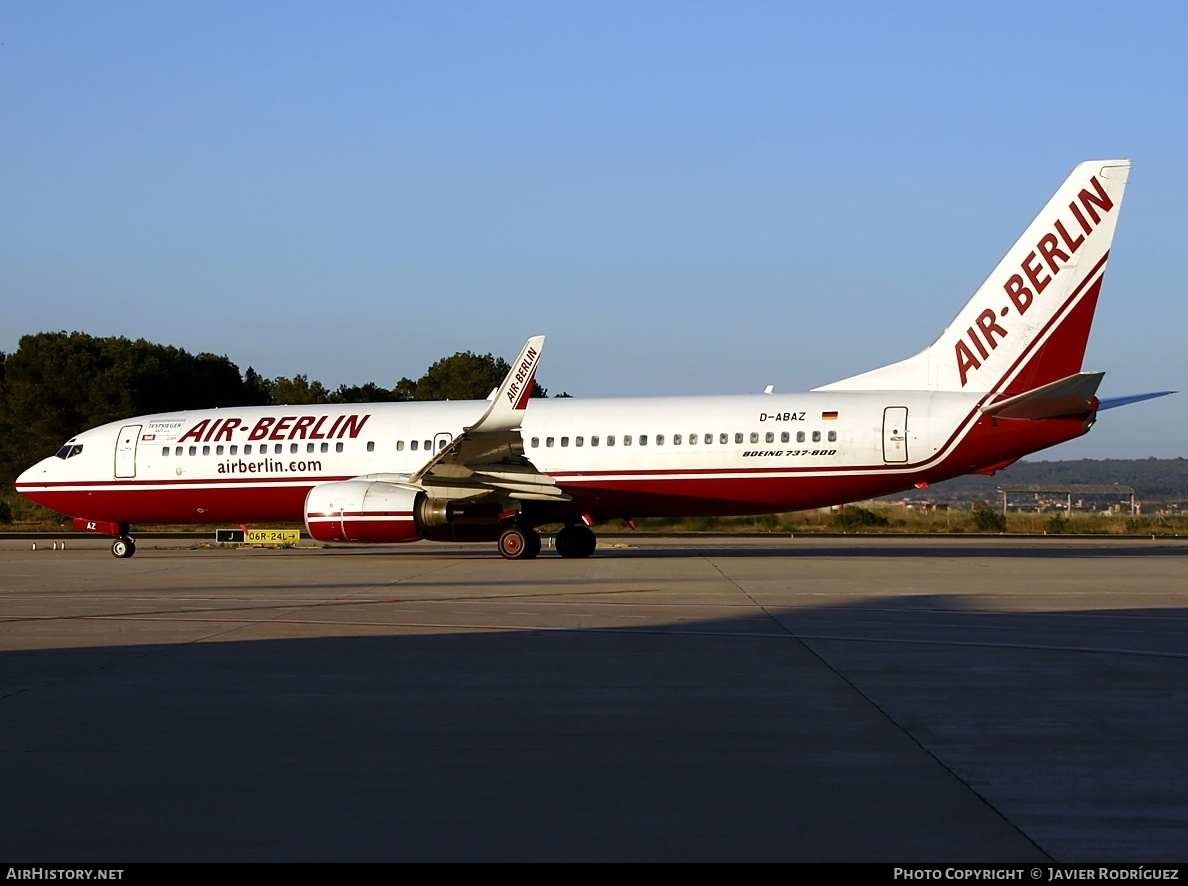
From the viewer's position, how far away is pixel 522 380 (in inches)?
983

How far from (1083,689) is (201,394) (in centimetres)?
6700

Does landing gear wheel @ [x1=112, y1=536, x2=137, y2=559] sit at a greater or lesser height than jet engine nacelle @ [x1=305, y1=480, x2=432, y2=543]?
lesser

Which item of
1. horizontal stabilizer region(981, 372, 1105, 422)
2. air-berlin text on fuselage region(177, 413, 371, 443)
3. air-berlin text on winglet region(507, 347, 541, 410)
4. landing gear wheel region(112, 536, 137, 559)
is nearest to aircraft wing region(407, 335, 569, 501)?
air-berlin text on winglet region(507, 347, 541, 410)

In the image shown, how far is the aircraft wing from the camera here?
25172mm

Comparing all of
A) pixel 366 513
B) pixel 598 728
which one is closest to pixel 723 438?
pixel 366 513

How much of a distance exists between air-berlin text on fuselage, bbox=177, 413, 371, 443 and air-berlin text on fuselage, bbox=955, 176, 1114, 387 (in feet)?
44.0

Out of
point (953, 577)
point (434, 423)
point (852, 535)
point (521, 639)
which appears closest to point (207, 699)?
point (521, 639)

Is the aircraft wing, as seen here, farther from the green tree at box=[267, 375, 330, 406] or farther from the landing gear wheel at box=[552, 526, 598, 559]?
the green tree at box=[267, 375, 330, 406]

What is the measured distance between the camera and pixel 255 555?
31.0 meters

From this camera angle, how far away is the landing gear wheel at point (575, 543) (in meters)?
28.1

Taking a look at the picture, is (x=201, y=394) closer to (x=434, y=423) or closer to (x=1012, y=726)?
(x=434, y=423)

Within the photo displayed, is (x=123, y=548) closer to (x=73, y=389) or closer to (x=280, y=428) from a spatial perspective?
(x=280, y=428)

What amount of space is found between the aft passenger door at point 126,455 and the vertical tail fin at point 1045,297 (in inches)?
739

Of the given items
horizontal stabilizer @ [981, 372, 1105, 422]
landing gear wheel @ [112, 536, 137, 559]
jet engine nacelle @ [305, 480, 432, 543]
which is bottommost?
landing gear wheel @ [112, 536, 137, 559]
